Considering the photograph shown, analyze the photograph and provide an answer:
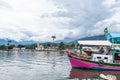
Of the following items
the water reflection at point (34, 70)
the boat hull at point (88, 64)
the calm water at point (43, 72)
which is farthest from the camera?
the boat hull at point (88, 64)

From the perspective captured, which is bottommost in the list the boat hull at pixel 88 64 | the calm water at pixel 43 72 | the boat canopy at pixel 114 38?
the calm water at pixel 43 72

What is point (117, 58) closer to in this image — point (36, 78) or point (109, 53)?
point (109, 53)

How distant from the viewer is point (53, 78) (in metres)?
32.1

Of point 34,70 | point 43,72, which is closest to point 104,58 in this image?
point 43,72

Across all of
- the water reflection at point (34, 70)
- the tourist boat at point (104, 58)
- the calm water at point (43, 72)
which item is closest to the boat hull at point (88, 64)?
the tourist boat at point (104, 58)

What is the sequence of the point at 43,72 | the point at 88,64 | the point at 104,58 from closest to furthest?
1. the point at 43,72
2. the point at 104,58
3. the point at 88,64

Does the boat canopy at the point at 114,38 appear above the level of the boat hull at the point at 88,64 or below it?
above

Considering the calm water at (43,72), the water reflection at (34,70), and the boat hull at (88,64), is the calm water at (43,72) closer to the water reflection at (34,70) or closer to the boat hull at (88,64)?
the water reflection at (34,70)

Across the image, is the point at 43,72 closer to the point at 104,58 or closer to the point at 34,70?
the point at 34,70

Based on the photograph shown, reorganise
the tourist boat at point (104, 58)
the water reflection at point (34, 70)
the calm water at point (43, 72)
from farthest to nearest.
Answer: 1. the tourist boat at point (104, 58)
2. the water reflection at point (34, 70)
3. the calm water at point (43, 72)

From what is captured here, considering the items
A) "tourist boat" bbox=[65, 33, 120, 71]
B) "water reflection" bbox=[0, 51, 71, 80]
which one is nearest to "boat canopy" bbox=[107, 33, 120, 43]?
"tourist boat" bbox=[65, 33, 120, 71]

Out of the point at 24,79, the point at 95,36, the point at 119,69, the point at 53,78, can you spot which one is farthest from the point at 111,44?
the point at 95,36

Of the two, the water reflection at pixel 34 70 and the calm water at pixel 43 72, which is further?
the water reflection at pixel 34 70

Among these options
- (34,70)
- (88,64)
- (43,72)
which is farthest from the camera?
(88,64)
